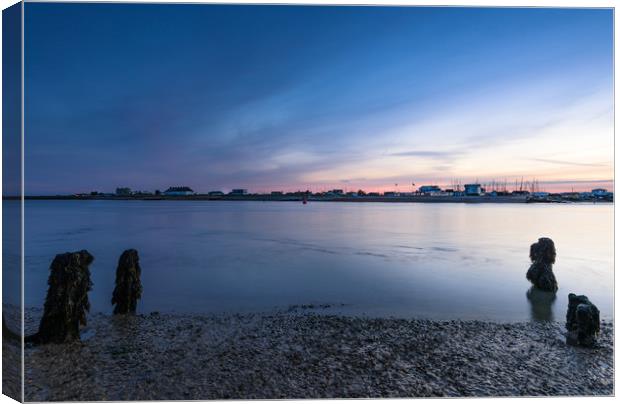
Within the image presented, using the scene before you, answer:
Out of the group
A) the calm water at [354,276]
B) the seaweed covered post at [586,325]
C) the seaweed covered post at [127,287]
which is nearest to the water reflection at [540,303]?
the calm water at [354,276]

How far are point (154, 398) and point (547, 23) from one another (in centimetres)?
717

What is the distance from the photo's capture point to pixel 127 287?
5938mm

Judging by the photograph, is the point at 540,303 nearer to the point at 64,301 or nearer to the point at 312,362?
the point at 312,362

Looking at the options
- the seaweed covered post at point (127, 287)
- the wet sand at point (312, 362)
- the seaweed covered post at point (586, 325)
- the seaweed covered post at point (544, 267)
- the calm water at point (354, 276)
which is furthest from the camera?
A: the seaweed covered post at point (544, 267)

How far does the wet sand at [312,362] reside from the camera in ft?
11.9

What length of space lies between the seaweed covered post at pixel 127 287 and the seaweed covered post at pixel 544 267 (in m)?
8.70

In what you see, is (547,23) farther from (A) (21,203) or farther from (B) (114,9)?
(A) (21,203)

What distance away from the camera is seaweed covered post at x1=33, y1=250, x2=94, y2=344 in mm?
4523

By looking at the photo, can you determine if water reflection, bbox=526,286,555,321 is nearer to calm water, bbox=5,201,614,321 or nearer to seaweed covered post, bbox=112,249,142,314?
calm water, bbox=5,201,614,321

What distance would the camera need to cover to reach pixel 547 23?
4922mm

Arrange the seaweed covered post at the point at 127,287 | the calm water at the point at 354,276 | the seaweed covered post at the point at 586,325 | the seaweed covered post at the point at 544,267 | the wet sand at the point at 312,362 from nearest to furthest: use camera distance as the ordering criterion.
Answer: the wet sand at the point at 312,362, the seaweed covered post at the point at 586,325, the seaweed covered post at the point at 127,287, the calm water at the point at 354,276, the seaweed covered post at the point at 544,267

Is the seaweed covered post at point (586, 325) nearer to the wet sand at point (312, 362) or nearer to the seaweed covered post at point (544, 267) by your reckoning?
the wet sand at point (312, 362)

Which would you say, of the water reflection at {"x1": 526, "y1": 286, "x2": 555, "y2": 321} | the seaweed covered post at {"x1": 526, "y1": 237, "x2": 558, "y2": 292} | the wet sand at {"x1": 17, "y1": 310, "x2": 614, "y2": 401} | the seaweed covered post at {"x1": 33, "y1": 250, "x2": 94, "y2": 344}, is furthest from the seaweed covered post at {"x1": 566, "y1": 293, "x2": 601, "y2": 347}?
the seaweed covered post at {"x1": 33, "y1": 250, "x2": 94, "y2": 344}

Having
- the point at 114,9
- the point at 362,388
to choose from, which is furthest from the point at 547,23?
the point at 114,9
